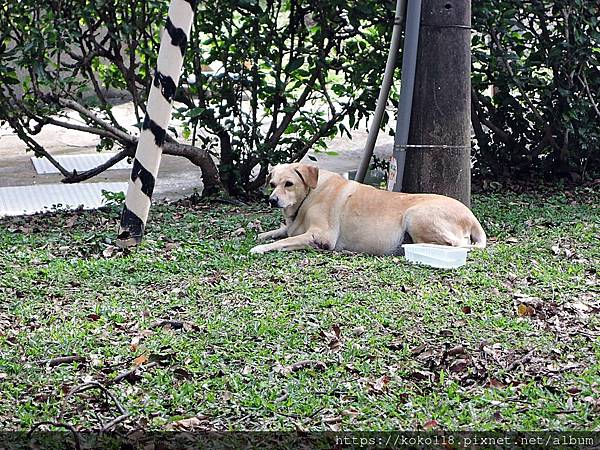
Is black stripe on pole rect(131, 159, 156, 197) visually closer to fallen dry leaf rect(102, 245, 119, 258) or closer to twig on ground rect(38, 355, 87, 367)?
fallen dry leaf rect(102, 245, 119, 258)

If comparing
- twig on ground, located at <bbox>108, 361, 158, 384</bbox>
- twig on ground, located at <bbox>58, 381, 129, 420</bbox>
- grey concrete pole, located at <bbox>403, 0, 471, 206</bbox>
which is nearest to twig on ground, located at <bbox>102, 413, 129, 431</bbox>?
twig on ground, located at <bbox>58, 381, 129, 420</bbox>

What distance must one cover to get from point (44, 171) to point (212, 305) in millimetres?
5881

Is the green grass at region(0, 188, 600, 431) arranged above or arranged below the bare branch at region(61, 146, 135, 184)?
below

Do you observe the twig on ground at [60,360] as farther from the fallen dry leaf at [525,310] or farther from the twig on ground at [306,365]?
the fallen dry leaf at [525,310]

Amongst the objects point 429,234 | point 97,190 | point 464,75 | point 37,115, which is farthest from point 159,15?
point 429,234

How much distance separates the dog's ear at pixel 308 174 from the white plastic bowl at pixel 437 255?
907 mm

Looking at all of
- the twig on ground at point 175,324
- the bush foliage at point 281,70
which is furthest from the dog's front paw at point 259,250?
the bush foliage at point 281,70

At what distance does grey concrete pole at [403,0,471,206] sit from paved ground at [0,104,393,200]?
309 centimetres

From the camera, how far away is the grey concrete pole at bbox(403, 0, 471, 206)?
675 cm

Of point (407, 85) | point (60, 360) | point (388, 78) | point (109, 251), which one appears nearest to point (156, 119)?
point (109, 251)

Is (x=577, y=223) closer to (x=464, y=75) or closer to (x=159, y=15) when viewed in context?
(x=464, y=75)

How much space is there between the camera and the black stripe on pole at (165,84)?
632cm

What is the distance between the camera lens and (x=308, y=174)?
6.53 meters

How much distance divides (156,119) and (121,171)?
4.08 meters
